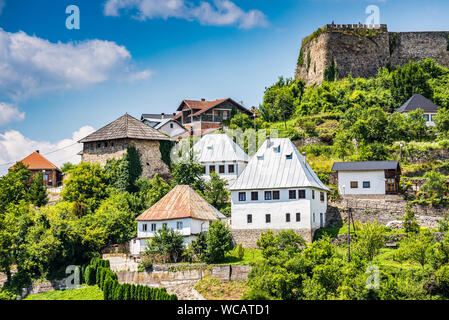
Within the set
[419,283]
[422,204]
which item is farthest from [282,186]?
[419,283]

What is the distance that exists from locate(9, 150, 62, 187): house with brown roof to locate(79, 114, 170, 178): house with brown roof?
13646mm

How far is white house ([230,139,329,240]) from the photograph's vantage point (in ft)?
167

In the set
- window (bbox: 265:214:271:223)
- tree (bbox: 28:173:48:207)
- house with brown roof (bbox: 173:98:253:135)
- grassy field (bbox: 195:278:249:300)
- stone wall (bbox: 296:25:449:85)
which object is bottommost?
grassy field (bbox: 195:278:249:300)

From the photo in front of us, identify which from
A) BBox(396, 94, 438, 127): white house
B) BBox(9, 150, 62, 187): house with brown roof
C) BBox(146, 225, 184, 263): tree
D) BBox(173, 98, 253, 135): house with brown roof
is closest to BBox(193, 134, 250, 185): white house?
BBox(146, 225, 184, 263): tree

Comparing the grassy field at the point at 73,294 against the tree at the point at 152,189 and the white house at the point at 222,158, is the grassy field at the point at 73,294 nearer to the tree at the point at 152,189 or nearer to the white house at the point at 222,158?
the tree at the point at 152,189

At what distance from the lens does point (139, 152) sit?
67250mm

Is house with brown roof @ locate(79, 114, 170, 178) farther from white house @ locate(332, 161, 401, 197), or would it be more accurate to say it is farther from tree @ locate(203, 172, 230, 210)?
white house @ locate(332, 161, 401, 197)

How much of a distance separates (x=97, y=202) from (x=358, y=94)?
35259 mm

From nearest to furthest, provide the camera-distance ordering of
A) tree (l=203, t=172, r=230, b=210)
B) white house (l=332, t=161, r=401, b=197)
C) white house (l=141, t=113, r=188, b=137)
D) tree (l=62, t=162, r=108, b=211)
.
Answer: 1. white house (l=332, t=161, r=401, b=197)
2. tree (l=203, t=172, r=230, b=210)
3. tree (l=62, t=162, r=108, b=211)
4. white house (l=141, t=113, r=188, b=137)

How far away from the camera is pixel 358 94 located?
3100 inches

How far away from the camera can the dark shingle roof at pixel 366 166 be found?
57406mm

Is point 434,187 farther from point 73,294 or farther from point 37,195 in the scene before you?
point 37,195

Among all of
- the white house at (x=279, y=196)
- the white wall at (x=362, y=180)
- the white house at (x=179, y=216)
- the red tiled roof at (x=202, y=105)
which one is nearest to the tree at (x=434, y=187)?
the white wall at (x=362, y=180)

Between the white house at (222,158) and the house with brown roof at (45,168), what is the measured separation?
74.3ft
